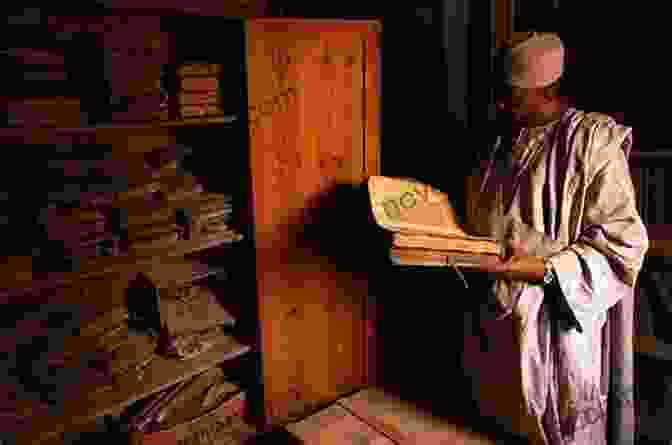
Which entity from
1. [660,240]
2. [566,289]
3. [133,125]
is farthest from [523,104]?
[133,125]

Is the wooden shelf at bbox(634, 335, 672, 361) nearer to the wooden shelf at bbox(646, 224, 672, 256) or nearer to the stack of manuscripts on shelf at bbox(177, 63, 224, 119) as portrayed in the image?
the wooden shelf at bbox(646, 224, 672, 256)

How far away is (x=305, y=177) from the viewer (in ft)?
7.49

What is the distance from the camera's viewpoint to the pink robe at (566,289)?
1832mm

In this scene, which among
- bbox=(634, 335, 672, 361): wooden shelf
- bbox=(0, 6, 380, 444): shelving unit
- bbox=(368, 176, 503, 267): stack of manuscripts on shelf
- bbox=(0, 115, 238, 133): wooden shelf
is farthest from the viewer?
bbox=(634, 335, 672, 361): wooden shelf

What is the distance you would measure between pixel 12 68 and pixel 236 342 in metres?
1.19

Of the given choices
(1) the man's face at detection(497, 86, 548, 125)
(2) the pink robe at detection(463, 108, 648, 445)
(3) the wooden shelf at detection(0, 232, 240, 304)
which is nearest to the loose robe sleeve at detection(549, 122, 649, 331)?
(2) the pink robe at detection(463, 108, 648, 445)

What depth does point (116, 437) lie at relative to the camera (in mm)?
2170

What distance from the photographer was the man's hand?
185cm

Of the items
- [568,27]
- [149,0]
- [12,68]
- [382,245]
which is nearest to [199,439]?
[382,245]

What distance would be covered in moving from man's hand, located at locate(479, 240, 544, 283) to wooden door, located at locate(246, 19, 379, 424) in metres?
0.72

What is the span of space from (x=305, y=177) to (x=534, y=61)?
2.91ft

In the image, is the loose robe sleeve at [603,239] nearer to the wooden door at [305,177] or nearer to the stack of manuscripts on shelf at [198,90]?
the wooden door at [305,177]

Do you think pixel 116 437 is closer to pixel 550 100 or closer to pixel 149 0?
pixel 149 0

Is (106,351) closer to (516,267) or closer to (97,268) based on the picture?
(97,268)
